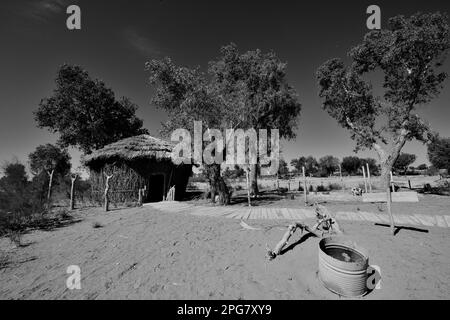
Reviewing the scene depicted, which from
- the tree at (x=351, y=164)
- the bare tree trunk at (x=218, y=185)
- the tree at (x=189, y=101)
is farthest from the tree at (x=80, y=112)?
the tree at (x=351, y=164)

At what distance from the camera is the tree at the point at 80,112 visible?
70.9 feet

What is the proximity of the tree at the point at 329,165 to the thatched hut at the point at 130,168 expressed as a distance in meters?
69.5

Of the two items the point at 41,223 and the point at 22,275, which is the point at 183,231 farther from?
the point at 41,223

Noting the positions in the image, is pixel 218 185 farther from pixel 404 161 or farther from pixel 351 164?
pixel 404 161

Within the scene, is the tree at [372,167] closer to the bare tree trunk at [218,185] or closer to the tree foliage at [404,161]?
the tree foliage at [404,161]

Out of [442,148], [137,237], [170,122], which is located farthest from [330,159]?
[137,237]

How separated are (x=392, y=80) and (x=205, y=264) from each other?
19154 mm

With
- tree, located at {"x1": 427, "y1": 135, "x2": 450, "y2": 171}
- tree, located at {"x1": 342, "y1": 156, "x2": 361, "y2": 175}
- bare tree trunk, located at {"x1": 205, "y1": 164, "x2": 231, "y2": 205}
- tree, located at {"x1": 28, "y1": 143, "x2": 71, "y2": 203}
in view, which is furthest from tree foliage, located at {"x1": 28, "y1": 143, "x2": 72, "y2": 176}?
tree, located at {"x1": 342, "y1": 156, "x2": 361, "y2": 175}

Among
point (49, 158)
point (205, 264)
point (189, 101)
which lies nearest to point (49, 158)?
point (49, 158)

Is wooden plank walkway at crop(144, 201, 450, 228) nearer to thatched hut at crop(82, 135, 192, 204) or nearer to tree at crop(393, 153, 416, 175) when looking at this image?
thatched hut at crop(82, 135, 192, 204)

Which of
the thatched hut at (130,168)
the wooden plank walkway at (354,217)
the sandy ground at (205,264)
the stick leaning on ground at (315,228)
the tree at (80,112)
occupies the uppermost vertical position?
the tree at (80,112)

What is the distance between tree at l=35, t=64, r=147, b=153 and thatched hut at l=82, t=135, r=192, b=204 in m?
9.72

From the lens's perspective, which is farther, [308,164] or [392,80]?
[308,164]

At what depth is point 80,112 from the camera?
22.9 metres
